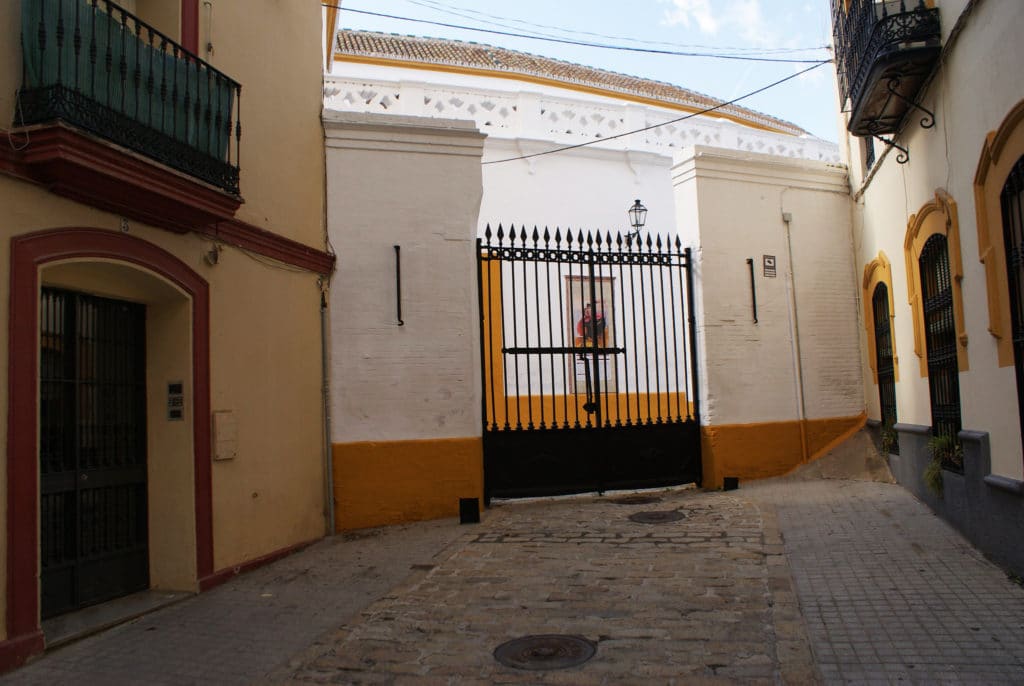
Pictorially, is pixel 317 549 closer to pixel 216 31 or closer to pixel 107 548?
pixel 107 548

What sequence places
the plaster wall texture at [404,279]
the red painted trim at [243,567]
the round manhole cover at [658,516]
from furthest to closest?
the plaster wall texture at [404,279]
the round manhole cover at [658,516]
the red painted trim at [243,567]

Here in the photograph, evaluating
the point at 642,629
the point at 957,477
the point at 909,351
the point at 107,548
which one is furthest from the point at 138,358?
the point at 909,351

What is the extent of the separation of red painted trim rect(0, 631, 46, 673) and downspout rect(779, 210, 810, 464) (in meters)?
8.74

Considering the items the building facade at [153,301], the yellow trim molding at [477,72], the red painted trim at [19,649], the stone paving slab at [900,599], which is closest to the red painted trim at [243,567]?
the building facade at [153,301]

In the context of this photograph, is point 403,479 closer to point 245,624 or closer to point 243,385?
point 243,385

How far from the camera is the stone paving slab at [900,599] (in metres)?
4.10

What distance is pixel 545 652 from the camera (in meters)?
4.51

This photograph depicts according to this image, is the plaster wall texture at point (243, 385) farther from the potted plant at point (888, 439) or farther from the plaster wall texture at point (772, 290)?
the potted plant at point (888, 439)

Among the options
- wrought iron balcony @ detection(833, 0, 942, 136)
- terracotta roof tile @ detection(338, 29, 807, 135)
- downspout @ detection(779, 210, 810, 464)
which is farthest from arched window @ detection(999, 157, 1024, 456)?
terracotta roof tile @ detection(338, 29, 807, 135)

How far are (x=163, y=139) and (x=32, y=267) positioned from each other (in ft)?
4.41

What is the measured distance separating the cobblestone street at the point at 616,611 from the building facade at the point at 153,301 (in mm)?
571

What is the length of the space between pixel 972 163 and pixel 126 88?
6181mm

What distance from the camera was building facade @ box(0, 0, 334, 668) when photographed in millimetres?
4824

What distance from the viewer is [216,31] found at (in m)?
6.86
